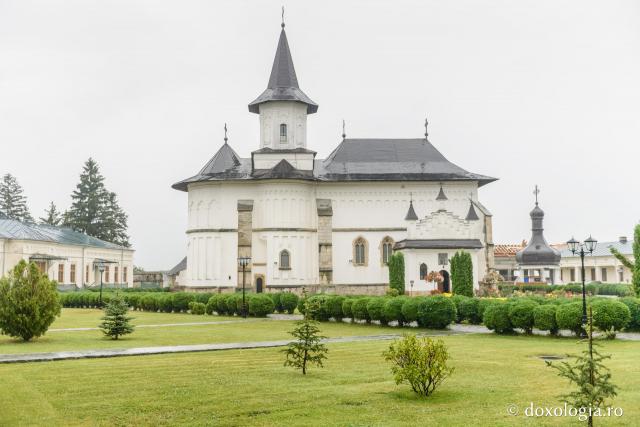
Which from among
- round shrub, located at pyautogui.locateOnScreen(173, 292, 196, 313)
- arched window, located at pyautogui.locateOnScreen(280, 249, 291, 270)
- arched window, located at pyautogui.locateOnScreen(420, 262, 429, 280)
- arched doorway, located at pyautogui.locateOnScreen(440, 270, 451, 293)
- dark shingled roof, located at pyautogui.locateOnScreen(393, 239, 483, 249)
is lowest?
round shrub, located at pyautogui.locateOnScreen(173, 292, 196, 313)

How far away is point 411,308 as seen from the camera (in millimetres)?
23312

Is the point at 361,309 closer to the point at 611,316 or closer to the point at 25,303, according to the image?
the point at 611,316

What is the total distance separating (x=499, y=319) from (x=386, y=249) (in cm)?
2679

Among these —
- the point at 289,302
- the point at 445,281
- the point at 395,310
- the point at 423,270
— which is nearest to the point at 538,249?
the point at 445,281

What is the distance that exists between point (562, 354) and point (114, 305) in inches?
550

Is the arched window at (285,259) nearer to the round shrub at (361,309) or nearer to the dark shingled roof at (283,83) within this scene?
the dark shingled roof at (283,83)

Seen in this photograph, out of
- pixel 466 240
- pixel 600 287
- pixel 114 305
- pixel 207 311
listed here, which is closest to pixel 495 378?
pixel 114 305

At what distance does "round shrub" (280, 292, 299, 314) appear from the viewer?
106ft

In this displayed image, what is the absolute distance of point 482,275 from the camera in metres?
45.7

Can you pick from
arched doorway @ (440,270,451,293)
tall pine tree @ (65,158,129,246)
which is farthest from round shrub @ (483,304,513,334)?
tall pine tree @ (65,158,129,246)

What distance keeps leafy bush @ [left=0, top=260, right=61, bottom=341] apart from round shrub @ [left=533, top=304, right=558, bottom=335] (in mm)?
15402

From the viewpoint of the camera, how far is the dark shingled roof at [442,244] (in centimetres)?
4238

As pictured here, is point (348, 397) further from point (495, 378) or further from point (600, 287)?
point (600, 287)

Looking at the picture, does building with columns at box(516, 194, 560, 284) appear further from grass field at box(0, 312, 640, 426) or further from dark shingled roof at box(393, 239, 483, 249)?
grass field at box(0, 312, 640, 426)
